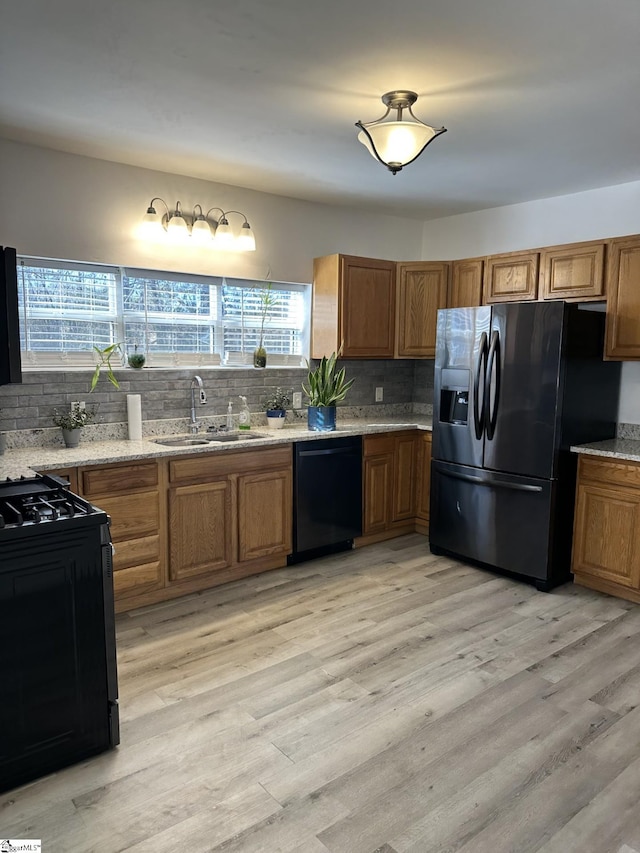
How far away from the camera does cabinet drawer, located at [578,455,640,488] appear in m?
3.41

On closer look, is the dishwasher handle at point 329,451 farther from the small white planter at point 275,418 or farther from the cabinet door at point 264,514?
the small white planter at point 275,418

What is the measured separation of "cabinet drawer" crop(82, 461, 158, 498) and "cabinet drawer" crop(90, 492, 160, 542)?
0.05 metres

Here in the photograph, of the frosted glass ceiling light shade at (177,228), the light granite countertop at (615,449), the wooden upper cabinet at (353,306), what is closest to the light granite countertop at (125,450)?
the wooden upper cabinet at (353,306)

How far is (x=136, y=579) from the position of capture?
3322 millimetres

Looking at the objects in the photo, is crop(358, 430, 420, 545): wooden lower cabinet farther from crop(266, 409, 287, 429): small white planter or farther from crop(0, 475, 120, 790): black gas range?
crop(0, 475, 120, 790): black gas range

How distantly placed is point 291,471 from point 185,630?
1214 mm

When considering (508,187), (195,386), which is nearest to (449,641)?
(195,386)

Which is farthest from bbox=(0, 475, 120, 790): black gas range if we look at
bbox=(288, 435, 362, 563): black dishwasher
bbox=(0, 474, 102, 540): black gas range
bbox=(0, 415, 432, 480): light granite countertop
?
bbox=(288, 435, 362, 563): black dishwasher

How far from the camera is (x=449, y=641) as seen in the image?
9.95ft

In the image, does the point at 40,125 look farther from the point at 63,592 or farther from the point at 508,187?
the point at 508,187

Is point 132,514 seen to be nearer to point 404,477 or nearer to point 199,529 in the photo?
point 199,529

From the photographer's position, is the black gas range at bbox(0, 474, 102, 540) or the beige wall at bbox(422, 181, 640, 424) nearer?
the black gas range at bbox(0, 474, 102, 540)

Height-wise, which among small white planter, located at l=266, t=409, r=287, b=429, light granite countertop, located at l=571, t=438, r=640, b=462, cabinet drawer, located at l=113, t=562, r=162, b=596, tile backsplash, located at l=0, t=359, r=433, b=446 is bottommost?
cabinet drawer, located at l=113, t=562, r=162, b=596

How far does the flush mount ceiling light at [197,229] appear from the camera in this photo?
371 centimetres
